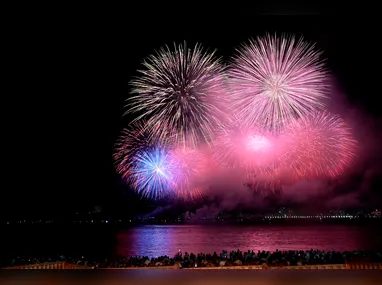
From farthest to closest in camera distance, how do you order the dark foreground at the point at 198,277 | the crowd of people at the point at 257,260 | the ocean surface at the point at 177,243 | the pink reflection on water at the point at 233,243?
the pink reflection on water at the point at 233,243
the ocean surface at the point at 177,243
the crowd of people at the point at 257,260
the dark foreground at the point at 198,277

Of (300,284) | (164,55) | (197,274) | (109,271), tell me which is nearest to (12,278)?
(109,271)

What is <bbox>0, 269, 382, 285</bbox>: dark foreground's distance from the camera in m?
6.86

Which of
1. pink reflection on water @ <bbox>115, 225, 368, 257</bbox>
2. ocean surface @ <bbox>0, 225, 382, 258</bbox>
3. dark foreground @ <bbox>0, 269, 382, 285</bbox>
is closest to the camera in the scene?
dark foreground @ <bbox>0, 269, 382, 285</bbox>

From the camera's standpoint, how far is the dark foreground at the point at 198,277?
6859 mm

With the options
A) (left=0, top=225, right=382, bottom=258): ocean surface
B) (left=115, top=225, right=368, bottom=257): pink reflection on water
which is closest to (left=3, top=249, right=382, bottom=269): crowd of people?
(left=115, top=225, right=368, bottom=257): pink reflection on water

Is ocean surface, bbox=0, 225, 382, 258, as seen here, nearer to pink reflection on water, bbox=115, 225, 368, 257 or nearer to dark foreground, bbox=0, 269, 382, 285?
pink reflection on water, bbox=115, 225, 368, 257

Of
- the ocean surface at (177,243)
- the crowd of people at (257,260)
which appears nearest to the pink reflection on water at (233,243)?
the ocean surface at (177,243)

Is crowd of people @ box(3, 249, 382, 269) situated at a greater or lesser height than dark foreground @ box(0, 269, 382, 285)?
greater

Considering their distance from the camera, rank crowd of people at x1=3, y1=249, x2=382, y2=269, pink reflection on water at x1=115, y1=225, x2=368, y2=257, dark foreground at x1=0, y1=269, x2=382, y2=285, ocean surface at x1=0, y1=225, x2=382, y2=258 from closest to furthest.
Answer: dark foreground at x1=0, y1=269, x2=382, y2=285 → crowd of people at x1=3, y1=249, x2=382, y2=269 → ocean surface at x1=0, y1=225, x2=382, y2=258 → pink reflection on water at x1=115, y1=225, x2=368, y2=257

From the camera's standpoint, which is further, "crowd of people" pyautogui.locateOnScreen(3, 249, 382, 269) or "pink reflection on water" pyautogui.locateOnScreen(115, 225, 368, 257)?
"pink reflection on water" pyautogui.locateOnScreen(115, 225, 368, 257)

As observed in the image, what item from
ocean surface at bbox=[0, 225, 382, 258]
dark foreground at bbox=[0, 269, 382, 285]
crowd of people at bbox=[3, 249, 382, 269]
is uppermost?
ocean surface at bbox=[0, 225, 382, 258]

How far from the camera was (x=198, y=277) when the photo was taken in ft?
23.6

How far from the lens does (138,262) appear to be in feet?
86.7

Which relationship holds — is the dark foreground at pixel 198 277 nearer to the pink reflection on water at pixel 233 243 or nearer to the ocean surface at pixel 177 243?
the pink reflection on water at pixel 233 243
